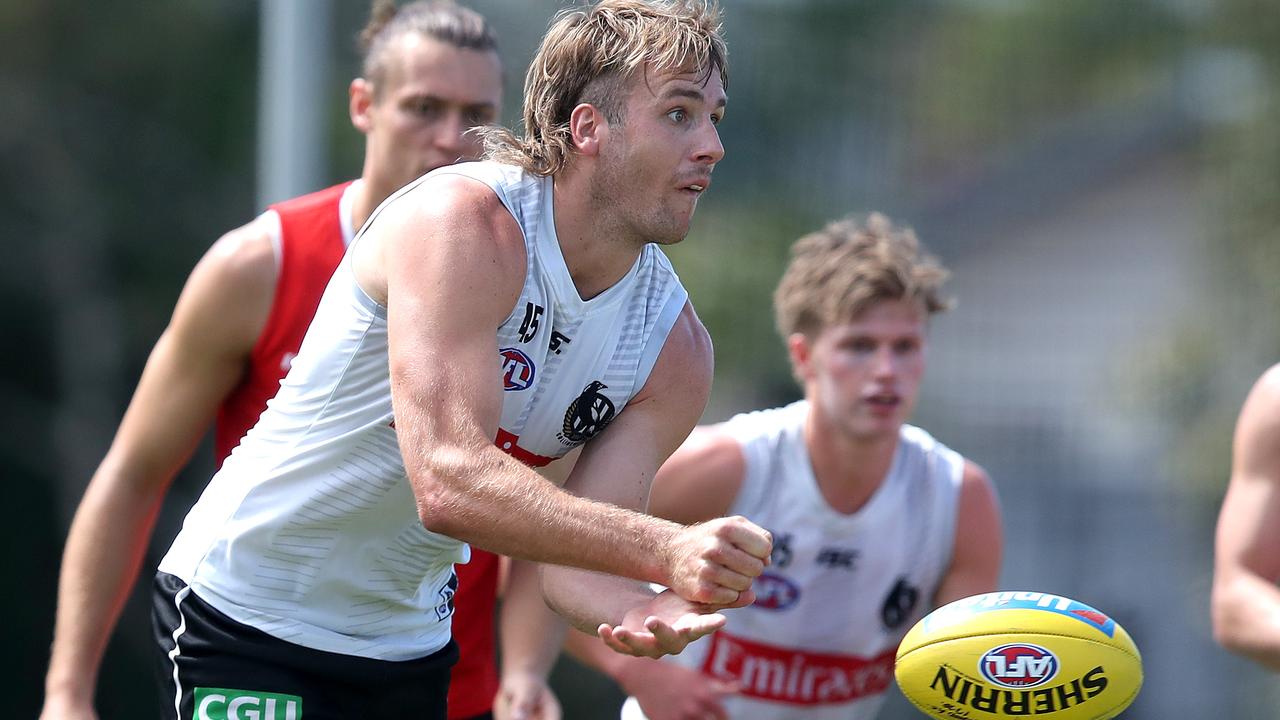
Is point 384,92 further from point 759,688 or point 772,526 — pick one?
point 759,688

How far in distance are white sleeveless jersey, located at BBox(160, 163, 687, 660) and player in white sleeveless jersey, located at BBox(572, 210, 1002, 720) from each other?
1.66m

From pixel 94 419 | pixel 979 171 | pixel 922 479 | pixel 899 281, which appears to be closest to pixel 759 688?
pixel 922 479

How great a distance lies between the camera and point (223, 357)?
165 inches

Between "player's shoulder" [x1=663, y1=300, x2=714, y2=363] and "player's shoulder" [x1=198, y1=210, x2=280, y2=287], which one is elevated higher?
"player's shoulder" [x1=198, y1=210, x2=280, y2=287]

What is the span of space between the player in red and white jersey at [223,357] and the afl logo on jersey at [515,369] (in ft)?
3.81

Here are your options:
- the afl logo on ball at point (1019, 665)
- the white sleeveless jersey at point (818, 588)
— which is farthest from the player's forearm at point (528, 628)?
the afl logo on ball at point (1019, 665)

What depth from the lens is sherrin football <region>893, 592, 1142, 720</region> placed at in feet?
11.6

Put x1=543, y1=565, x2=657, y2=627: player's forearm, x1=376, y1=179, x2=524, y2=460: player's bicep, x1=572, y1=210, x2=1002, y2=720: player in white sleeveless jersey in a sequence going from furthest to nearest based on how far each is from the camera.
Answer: x1=572, y1=210, x2=1002, y2=720: player in white sleeveless jersey < x1=543, y1=565, x2=657, y2=627: player's forearm < x1=376, y1=179, x2=524, y2=460: player's bicep

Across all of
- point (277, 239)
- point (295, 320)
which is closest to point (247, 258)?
point (277, 239)

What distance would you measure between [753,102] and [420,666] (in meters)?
9.78

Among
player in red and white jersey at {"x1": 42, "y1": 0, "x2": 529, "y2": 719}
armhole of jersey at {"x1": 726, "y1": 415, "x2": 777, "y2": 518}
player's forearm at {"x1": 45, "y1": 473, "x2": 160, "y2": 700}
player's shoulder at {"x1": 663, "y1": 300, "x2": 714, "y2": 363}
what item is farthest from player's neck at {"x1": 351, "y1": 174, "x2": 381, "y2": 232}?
armhole of jersey at {"x1": 726, "y1": 415, "x2": 777, "y2": 518}

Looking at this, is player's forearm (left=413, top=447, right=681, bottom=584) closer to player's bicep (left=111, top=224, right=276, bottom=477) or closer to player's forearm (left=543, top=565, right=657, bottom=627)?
player's forearm (left=543, top=565, right=657, bottom=627)

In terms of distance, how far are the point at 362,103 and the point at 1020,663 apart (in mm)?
2656

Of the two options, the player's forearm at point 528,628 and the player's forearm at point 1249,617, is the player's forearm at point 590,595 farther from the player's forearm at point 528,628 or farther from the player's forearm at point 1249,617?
the player's forearm at point 1249,617
